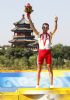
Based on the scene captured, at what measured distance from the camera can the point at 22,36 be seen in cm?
4850

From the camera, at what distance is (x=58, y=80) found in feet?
33.5

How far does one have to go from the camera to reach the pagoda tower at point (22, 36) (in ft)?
153

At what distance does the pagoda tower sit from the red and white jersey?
3854 cm

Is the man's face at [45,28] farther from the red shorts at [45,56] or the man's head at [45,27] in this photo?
the red shorts at [45,56]

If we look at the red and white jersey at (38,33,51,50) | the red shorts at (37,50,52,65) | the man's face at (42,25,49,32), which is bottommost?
the red shorts at (37,50,52,65)

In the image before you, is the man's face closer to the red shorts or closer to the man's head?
the man's head

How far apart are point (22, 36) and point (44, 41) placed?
4187 cm

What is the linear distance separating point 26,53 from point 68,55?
327cm

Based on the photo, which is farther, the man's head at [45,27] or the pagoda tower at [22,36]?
the pagoda tower at [22,36]

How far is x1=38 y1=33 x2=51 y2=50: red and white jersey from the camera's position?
6.64 meters

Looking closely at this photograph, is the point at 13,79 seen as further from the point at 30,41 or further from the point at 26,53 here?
the point at 30,41

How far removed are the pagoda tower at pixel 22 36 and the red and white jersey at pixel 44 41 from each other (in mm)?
38541

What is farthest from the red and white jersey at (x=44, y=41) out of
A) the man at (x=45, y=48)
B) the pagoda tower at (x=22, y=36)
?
the pagoda tower at (x=22, y=36)

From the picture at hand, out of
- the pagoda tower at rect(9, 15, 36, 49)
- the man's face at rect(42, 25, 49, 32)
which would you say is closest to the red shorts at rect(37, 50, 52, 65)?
the man's face at rect(42, 25, 49, 32)
